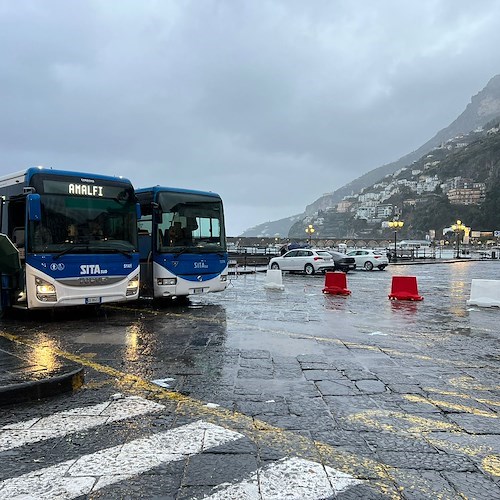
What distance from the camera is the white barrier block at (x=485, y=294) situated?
40.6 feet

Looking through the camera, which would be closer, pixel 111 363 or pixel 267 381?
pixel 267 381

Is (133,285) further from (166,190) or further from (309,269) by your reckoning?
(309,269)

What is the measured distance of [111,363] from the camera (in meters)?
6.21

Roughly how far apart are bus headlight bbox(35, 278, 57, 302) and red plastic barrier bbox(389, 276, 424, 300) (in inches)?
389

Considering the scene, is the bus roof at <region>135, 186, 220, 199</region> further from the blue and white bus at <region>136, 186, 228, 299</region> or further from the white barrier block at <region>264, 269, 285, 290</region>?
the white barrier block at <region>264, 269, 285, 290</region>

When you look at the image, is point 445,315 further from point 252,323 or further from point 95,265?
point 95,265

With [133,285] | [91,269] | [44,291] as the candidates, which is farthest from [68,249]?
[133,285]

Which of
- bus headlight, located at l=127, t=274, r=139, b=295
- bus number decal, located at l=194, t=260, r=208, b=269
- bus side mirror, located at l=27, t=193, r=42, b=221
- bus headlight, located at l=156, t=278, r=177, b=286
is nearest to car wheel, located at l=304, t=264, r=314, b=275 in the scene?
bus number decal, located at l=194, t=260, r=208, b=269

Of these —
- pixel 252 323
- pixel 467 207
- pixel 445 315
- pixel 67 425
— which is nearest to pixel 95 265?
pixel 252 323

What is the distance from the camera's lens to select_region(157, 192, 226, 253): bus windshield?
11.7 metres

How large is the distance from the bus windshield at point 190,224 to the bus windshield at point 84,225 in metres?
1.30

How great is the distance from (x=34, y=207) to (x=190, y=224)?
166 inches

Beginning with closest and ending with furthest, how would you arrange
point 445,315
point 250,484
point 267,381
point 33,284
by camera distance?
point 250,484, point 267,381, point 33,284, point 445,315

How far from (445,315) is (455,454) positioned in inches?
320
